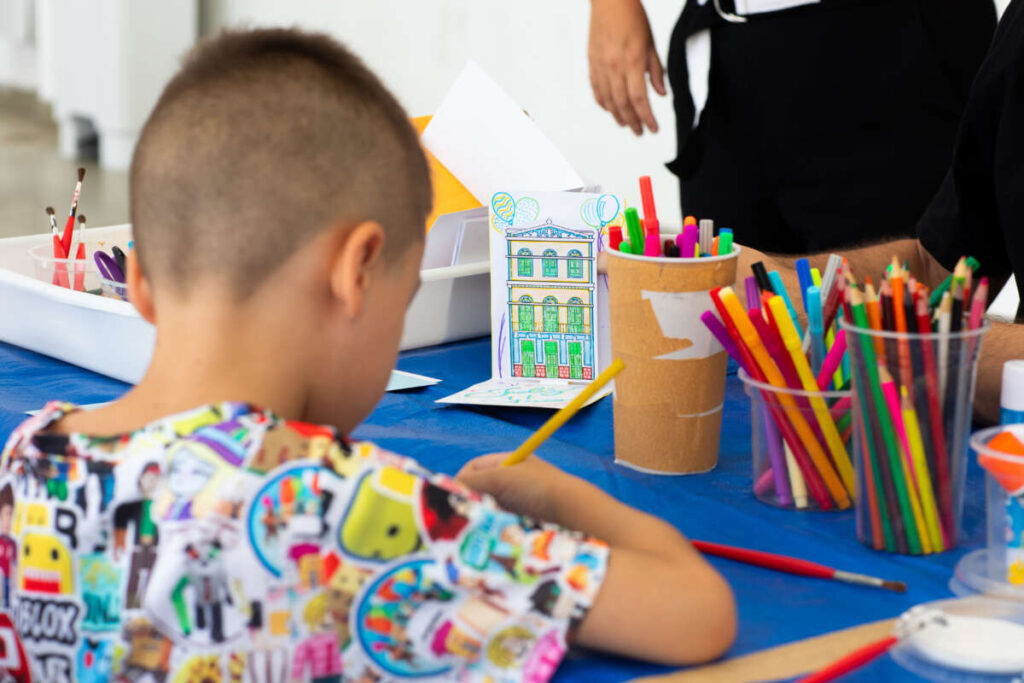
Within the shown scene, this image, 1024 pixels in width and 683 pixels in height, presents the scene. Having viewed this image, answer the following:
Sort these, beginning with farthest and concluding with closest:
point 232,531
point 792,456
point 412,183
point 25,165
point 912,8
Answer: point 25,165 < point 912,8 < point 792,456 < point 412,183 < point 232,531

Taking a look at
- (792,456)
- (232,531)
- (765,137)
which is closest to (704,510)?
(792,456)

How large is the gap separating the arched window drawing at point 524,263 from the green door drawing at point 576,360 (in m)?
0.08

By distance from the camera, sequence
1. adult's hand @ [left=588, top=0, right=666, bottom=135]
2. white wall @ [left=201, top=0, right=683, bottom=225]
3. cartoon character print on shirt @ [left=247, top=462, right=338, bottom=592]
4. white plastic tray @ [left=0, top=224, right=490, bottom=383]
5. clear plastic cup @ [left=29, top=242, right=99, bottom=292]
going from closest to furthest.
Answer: cartoon character print on shirt @ [left=247, top=462, right=338, bottom=592], white plastic tray @ [left=0, top=224, right=490, bottom=383], clear plastic cup @ [left=29, top=242, right=99, bottom=292], adult's hand @ [left=588, top=0, right=666, bottom=135], white wall @ [left=201, top=0, right=683, bottom=225]

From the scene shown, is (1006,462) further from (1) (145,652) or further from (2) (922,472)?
(1) (145,652)

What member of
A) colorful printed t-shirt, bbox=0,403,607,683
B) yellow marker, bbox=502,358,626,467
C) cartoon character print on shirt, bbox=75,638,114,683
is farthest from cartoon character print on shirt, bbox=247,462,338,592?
yellow marker, bbox=502,358,626,467

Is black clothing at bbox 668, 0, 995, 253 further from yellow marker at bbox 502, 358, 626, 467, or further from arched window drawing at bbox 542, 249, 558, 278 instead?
yellow marker at bbox 502, 358, 626, 467

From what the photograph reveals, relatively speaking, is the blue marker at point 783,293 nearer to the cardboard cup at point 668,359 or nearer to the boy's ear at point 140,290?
the cardboard cup at point 668,359

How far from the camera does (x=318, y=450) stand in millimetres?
621

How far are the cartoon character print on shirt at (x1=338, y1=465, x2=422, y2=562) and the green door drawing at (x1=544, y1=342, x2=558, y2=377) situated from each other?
23.0 inches

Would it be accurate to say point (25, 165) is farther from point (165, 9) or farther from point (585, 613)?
point (585, 613)

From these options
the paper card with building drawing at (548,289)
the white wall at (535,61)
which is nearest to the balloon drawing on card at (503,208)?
the paper card with building drawing at (548,289)

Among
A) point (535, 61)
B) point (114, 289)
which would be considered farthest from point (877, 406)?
point (535, 61)

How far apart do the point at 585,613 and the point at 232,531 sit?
0.19m

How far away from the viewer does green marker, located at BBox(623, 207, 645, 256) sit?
0.93 m
